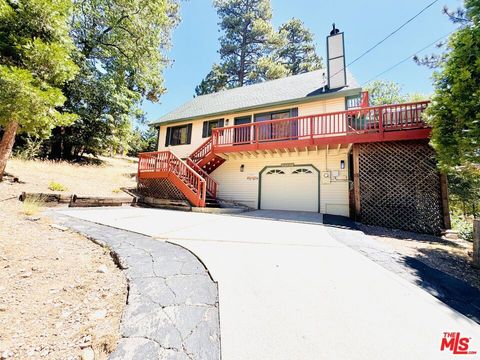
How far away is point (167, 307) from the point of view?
180cm

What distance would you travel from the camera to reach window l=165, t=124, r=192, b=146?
13047 mm

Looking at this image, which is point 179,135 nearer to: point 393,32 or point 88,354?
point 393,32

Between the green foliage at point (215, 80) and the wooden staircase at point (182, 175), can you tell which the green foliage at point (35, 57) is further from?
the green foliage at point (215, 80)

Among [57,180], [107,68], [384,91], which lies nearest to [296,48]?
[384,91]

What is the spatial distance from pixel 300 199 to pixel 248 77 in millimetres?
19731

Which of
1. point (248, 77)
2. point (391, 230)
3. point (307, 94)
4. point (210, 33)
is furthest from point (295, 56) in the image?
point (391, 230)

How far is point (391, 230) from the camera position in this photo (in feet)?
20.2

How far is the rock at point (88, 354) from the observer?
127cm

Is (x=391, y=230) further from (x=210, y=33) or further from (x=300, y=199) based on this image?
(x=210, y=33)

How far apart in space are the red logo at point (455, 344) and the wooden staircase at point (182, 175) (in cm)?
749

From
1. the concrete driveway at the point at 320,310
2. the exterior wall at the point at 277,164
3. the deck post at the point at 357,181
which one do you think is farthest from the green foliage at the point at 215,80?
the concrete driveway at the point at 320,310

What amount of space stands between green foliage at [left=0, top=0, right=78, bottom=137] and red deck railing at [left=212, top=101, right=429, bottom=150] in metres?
5.91

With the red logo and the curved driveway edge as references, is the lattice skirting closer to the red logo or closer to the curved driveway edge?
the curved driveway edge

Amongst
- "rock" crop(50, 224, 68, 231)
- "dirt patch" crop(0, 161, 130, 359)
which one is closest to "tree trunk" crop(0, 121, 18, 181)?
"dirt patch" crop(0, 161, 130, 359)
